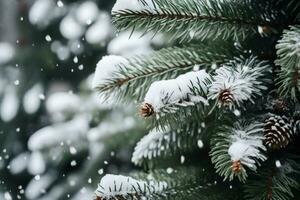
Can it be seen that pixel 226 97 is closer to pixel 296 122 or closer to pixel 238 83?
pixel 238 83

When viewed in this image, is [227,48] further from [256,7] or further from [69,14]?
[69,14]

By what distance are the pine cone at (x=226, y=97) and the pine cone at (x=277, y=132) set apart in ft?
0.37

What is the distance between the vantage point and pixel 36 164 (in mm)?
3809

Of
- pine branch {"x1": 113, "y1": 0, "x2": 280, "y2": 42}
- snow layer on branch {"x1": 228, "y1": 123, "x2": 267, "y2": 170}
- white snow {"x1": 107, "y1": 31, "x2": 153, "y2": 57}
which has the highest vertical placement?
white snow {"x1": 107, "y1": 31, "x2": 153, "y2": 57}

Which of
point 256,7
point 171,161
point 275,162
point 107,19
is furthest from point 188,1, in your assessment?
point 107,19

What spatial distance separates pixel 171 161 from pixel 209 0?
51cm

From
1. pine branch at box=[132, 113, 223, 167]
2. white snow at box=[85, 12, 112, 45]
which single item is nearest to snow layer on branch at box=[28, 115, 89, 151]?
white snow at box=[85, 12, 112, 45]

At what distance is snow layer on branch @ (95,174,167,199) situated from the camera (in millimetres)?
1275

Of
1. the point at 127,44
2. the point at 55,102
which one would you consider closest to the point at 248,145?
the point at 127,44

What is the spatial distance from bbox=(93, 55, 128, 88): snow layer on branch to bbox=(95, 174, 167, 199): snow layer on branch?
8.7 inches

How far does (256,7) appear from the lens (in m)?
1.33

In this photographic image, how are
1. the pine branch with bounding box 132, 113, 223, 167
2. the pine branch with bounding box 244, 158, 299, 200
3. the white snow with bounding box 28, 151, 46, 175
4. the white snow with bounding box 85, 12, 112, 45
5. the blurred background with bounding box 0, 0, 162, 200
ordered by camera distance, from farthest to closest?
the white snow with bounding box 85, 12, 112, 45
the white snow with bounding box 28, 151, 46, 175
the blurred background with bounding box 0, 0, 162, 200
the pine branch with bounding box 132, 113, 223, 167
the pine branch with bounding box 244, 158, 299, 200

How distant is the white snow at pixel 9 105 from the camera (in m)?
3.99

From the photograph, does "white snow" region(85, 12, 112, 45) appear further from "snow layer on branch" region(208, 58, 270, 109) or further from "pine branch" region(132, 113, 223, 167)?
"snow layer on branch" region(208, 58, 270, 109)
